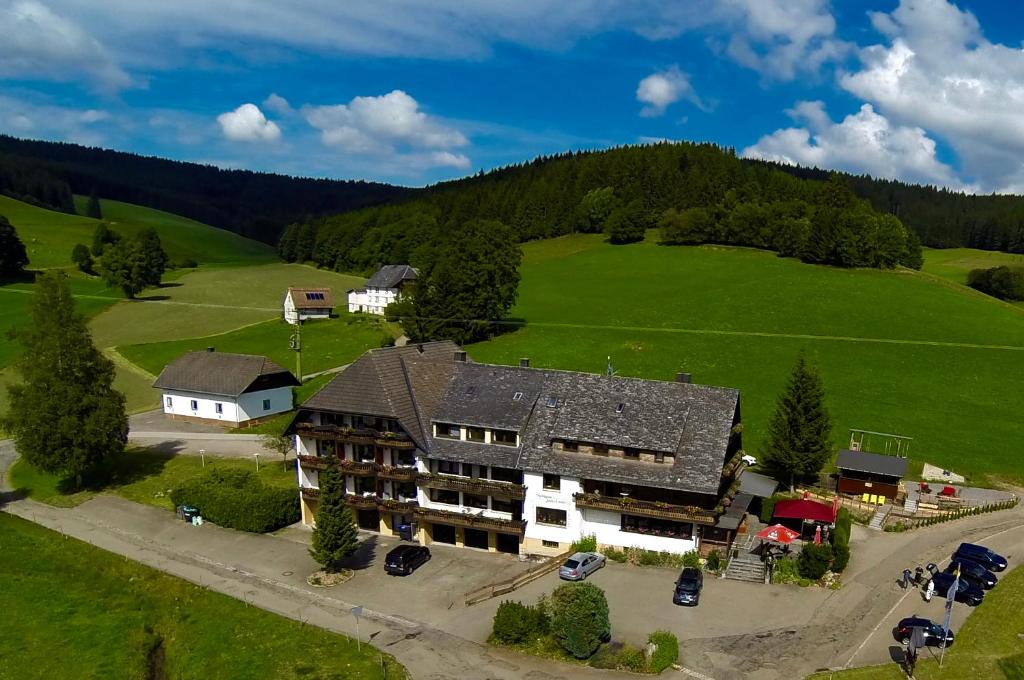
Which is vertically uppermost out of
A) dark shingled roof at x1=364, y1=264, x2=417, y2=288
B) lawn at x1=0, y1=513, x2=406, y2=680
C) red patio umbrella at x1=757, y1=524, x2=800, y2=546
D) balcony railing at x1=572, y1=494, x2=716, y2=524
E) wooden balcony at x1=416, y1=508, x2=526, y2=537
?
dark shingled roof at x1=364, y1=264, x2=417, y2=288

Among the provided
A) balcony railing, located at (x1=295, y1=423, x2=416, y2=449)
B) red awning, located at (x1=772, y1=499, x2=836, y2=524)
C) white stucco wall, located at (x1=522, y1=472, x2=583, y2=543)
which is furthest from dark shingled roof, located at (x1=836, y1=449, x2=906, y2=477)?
balcony railing, located at (x1=295, y1=423, x2=416, y2=449)

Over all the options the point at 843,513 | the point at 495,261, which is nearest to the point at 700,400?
the point at 843,513

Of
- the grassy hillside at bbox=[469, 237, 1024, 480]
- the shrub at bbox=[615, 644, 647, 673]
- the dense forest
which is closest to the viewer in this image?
the shrub at bbox=[615, 644, 647, 673]

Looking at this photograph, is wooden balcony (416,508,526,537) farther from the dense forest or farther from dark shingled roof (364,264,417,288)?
the dense forest

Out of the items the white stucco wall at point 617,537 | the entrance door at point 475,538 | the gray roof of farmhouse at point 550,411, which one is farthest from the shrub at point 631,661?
the entrance door at point 475,538

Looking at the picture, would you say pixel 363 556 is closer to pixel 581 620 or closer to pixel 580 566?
pixel 580 566

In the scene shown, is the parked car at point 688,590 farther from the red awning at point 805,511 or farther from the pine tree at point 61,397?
the pine tree at point 61,397

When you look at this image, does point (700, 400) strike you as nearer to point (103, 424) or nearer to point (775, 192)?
point (103, 424)
